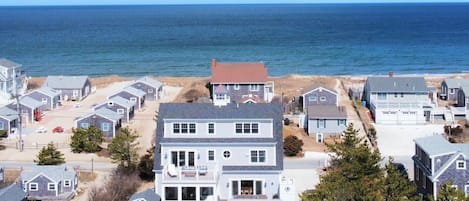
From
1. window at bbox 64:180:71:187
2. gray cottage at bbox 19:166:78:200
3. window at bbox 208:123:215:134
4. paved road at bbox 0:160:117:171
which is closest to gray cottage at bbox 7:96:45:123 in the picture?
paved road at bbox 0:160:117:171

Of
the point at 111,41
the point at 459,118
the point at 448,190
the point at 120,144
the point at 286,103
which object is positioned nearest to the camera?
the point at 448,190

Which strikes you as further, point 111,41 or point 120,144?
point 111,41

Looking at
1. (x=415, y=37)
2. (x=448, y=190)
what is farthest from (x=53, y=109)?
(x=415, y=37)

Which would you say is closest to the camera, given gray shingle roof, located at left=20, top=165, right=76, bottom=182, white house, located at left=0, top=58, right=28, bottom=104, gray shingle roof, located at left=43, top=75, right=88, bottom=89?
gray shingle roof, located at left=20, top=165, right=76, bottom=182

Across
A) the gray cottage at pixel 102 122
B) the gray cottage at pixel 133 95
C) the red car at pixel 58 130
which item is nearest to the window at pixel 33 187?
the gray cottage at pixel 102 122

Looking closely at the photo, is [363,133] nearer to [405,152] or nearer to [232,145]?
[405,152]

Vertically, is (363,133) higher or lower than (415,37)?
lower

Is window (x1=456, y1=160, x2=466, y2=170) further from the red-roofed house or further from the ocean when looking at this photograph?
the ocean
